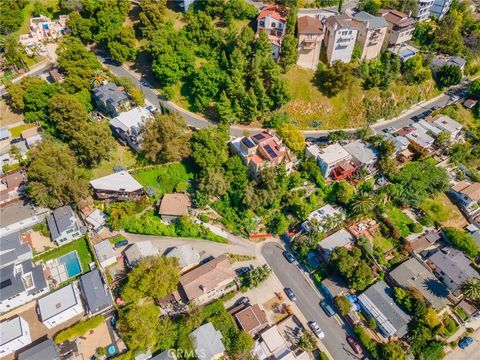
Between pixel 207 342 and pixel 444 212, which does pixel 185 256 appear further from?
pixel 444 212

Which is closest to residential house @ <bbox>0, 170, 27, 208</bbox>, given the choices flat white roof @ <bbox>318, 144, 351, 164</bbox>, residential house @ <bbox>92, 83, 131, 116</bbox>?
residential house @ <bbox>92, 83, 131, 116</bbox>

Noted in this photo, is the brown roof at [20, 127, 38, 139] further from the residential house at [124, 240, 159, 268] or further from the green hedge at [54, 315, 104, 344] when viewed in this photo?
the green hedge at [54, 315, 104, 344]

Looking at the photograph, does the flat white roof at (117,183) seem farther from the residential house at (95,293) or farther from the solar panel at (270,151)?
the solar panel at (270,151)

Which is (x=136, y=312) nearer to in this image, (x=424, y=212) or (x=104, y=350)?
(x=104, y=350)

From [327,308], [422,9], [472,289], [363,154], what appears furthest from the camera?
[422,9]

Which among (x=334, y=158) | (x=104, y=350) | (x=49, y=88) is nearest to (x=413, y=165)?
(x=334, y=158)

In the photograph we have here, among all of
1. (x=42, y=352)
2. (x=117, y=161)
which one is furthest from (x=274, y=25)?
(x=42, y=352)

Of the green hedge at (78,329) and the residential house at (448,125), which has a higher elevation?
the residential house at (448,125)

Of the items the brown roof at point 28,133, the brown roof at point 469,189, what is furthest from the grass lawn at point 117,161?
the brown roof at point 469,189
